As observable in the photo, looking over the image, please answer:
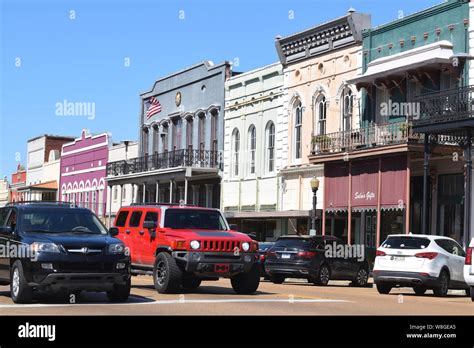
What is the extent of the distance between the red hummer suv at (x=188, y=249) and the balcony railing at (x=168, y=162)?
26.9m

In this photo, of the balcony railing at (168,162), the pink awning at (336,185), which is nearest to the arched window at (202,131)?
the balcony railing at (168,162)

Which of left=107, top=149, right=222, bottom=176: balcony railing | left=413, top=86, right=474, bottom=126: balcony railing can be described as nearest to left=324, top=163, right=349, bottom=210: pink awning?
left=413, top=86, right=474, bottom=126: balcony railing

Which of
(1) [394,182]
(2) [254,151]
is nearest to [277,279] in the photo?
(1) [394,182]

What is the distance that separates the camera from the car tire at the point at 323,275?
2794 cm

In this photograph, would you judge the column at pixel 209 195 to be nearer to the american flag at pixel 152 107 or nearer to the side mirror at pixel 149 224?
the american flag at pixel 152 107

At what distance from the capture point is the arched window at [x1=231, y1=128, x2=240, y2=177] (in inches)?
1845

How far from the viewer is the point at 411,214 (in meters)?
34.9

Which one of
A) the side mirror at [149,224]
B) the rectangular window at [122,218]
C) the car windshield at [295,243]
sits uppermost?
the rectangular window at [122,218]

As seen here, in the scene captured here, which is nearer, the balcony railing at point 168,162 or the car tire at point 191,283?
the car tire at point 191,283

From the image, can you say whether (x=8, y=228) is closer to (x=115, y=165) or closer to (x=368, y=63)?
(x=368, y=63)

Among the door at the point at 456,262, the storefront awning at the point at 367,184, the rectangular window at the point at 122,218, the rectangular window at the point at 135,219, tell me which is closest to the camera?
the rectangular window at the point at 135,219

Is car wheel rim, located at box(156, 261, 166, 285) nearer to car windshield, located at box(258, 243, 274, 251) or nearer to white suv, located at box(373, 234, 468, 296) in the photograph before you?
white suv, located at box(373, 234, 468, 296)

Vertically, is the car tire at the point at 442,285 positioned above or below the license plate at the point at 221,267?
below

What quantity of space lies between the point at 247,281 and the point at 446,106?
12.0 m
